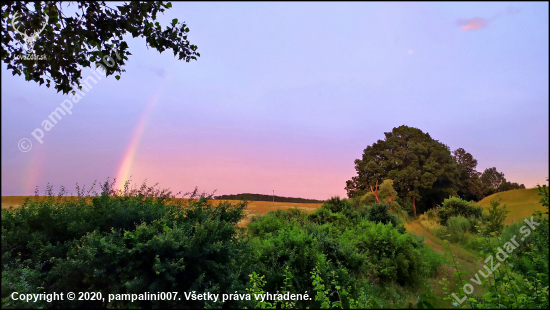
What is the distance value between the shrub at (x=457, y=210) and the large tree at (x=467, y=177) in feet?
37.9

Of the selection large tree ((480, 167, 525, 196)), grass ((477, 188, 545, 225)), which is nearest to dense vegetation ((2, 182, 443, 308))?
grass ((477, 188, 545, 225))

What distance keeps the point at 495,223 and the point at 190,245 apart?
16612 mm

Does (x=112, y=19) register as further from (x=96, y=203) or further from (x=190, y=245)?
(x=190, y=245)

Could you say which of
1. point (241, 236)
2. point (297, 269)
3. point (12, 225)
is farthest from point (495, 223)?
point (12, 225)

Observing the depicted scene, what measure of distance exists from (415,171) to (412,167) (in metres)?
0.52

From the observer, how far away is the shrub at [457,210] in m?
20.4

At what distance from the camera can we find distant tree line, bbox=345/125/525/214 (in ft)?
94.3

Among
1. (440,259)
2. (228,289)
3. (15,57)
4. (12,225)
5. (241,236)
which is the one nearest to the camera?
(228,289)

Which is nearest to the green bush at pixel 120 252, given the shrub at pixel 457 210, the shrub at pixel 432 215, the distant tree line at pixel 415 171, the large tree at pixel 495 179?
the shrub at pixel 457 210

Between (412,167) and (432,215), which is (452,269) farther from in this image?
(412,167)

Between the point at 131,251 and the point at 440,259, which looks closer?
the point at 131,251

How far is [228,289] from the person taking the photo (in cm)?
422

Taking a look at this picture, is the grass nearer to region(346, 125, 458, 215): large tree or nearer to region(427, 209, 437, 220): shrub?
region(427, 209, 437, 220): shrub

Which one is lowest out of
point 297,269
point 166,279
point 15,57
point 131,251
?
point 297,269
